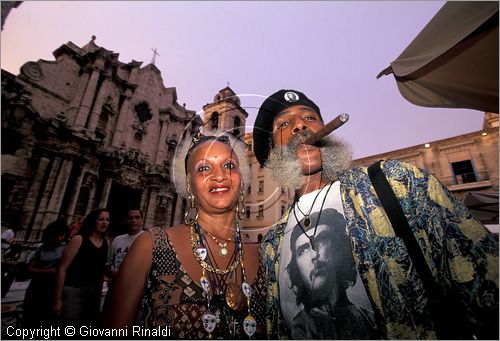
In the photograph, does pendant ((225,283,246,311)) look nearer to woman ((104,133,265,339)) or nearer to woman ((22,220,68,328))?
woman ((104,133,265,339))

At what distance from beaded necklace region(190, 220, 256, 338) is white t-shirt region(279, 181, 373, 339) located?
1.10 ft

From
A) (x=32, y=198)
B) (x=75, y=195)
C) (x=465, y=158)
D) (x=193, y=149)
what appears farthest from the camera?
(x=465, y=158)

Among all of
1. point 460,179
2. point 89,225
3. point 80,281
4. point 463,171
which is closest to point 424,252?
point 80,281

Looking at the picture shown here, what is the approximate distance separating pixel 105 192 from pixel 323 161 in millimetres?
19565

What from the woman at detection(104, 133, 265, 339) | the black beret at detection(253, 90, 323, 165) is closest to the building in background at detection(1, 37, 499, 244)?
the black beret at detection(253, 90, 323, 165)

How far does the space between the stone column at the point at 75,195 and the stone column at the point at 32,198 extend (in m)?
1.71

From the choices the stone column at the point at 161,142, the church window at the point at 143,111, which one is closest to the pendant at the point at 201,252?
the stone column at the point at 161,142

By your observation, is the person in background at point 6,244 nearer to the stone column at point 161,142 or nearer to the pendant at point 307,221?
the stone column at point 161,142

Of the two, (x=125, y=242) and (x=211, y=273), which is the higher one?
(x=125, y=242)

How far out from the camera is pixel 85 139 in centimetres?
1631

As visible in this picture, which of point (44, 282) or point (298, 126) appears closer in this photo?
point (298, 126)

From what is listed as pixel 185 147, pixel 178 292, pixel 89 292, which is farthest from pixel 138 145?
pixel 178 292

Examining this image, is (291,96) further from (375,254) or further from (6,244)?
(6,244)

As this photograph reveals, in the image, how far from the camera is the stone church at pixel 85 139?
13.9m
